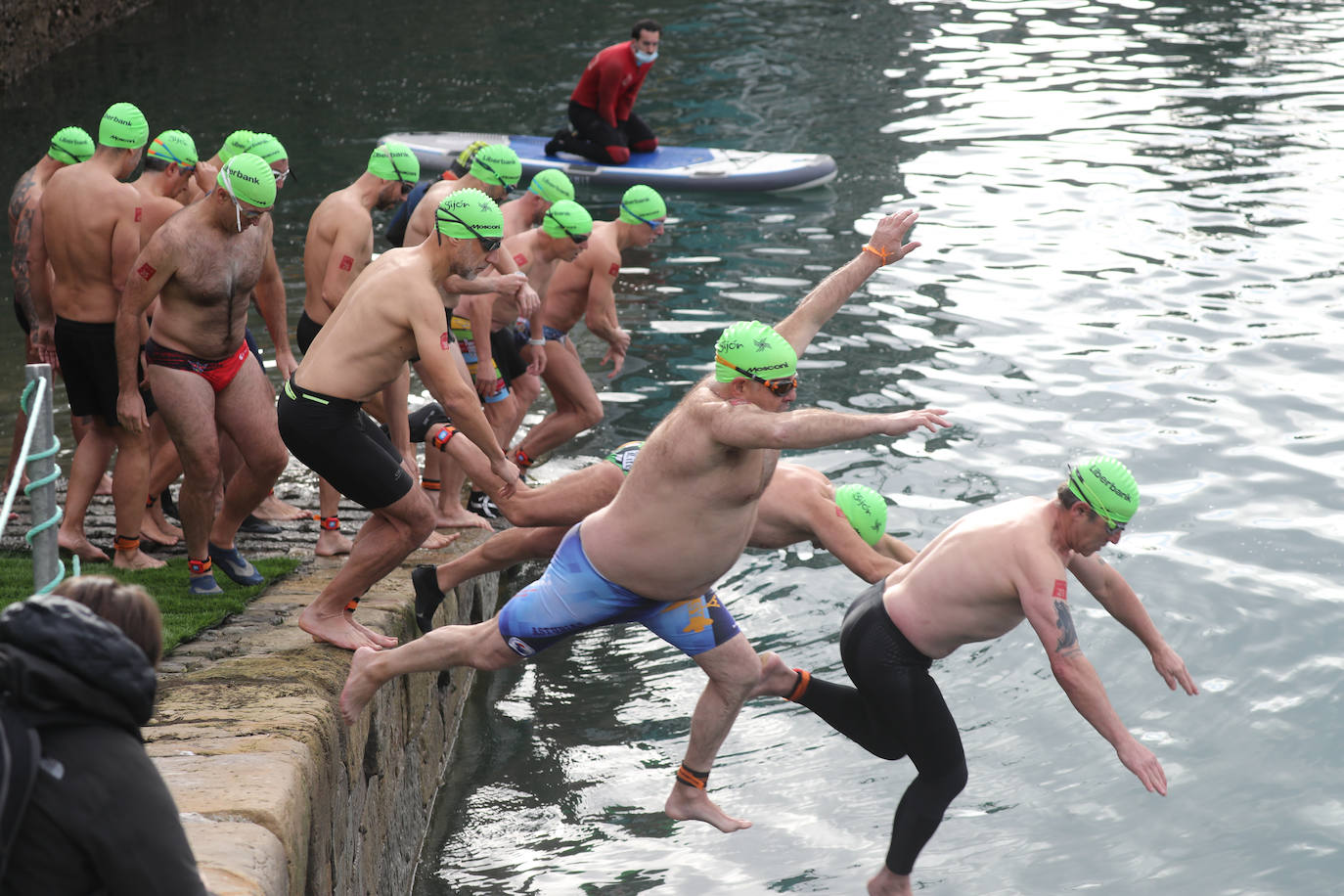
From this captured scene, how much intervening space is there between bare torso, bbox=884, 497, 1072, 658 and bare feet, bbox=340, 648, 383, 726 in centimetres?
222

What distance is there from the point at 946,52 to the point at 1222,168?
27.5 ft

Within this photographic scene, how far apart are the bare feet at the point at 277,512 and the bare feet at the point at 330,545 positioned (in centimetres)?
82

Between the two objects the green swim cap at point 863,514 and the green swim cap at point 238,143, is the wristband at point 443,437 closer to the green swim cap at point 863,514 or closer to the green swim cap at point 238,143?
the green swim cap at point 863,514

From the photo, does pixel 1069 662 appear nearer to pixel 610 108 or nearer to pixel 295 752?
pixel 295 752

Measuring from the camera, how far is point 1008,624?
18.5 ft

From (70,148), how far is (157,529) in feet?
7.63

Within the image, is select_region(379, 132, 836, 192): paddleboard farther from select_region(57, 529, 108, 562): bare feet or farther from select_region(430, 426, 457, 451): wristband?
select_region(430, 426, 457, 451): wristband

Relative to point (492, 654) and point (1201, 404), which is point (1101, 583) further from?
point (1201, 404)

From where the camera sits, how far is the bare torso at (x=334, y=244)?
7.67 meters

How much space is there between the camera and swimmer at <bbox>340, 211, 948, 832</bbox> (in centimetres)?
493

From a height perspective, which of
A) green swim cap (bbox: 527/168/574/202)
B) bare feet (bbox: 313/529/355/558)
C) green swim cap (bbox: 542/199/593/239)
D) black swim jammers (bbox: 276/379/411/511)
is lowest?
bare feet (bbox: 313/529/355/558)

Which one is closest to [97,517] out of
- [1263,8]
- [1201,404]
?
[1201,404]

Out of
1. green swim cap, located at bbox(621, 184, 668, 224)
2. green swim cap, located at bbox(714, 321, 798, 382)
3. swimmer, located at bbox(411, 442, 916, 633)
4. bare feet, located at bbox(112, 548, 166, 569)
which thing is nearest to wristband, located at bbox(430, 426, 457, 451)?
swimmer, located at bbox(411, 442, 916, 633)

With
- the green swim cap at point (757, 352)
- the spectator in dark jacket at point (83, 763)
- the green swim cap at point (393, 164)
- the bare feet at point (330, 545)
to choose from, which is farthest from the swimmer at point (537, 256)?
the spectator in dark jacket at point (83, 763)
